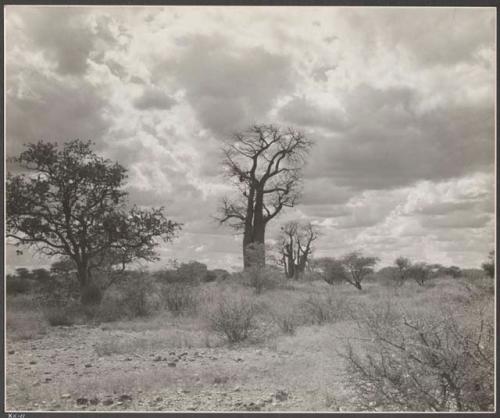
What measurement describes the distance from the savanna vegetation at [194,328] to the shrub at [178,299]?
0.11 ft

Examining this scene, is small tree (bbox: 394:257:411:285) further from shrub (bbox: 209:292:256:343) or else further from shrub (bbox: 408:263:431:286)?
shrub (bbox: 209:292:256:343)

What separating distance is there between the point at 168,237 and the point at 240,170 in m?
2.74

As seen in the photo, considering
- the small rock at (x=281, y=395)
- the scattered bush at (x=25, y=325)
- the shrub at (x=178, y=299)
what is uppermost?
the shrub at (x=178, y=299)

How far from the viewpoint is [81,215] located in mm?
9391

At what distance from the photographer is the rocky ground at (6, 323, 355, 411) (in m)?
5.52

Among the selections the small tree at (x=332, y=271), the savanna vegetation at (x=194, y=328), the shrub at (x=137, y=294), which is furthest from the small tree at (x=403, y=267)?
the shrub at (x=137, y=294)

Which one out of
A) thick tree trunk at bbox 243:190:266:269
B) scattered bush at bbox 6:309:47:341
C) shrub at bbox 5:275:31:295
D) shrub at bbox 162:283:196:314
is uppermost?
thick tree trunk at bbox 243:190:266:269

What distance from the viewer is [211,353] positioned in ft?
22.9

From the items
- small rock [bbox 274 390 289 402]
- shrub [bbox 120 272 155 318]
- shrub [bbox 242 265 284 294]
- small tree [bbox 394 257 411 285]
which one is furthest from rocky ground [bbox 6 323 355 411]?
small tree [bbox 394 257 411 285]

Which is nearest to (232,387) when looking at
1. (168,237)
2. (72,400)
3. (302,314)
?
(72,400)

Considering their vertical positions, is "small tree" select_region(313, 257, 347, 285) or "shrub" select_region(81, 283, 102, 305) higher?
"small tree" select_region(313, 257, 347, 285)

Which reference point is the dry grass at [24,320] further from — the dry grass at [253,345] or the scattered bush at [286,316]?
the scattered bush at [286,316]

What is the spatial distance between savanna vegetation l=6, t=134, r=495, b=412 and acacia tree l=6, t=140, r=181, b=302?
0.08 ft

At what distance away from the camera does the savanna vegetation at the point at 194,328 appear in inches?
201
